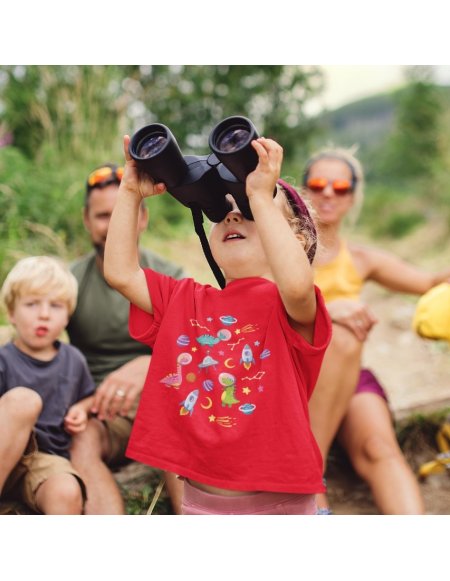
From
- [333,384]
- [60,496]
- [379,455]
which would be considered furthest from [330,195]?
[60,496]

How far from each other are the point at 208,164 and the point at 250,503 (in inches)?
31.1

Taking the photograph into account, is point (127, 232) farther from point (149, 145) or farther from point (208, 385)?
point (208, 385)

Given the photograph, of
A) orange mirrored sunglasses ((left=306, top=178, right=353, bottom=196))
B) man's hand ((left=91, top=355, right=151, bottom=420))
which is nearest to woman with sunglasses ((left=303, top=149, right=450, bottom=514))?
orange mirrored sunglasses ((left=306, top=178, right=353, bottom=196))

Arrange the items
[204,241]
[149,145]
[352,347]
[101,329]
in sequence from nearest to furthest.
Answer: [149,145] < [204,241] < [352,347] < [101,329]

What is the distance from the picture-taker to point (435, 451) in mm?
2779

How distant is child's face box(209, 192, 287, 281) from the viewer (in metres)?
1.55

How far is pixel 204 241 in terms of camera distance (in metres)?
1.61

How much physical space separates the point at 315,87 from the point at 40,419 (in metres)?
7.06

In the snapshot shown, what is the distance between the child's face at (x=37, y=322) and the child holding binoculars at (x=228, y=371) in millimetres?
576

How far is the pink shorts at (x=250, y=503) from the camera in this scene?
1.52m

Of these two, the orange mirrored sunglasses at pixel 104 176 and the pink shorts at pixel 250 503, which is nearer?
the pink shorts at pixel 250 503

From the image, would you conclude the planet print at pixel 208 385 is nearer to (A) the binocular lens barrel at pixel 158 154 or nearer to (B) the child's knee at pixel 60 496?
(A) the binocular lens barrel at pixel 158 154

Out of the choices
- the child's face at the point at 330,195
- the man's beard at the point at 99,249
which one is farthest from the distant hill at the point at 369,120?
the man's beard at the point at 99,249
